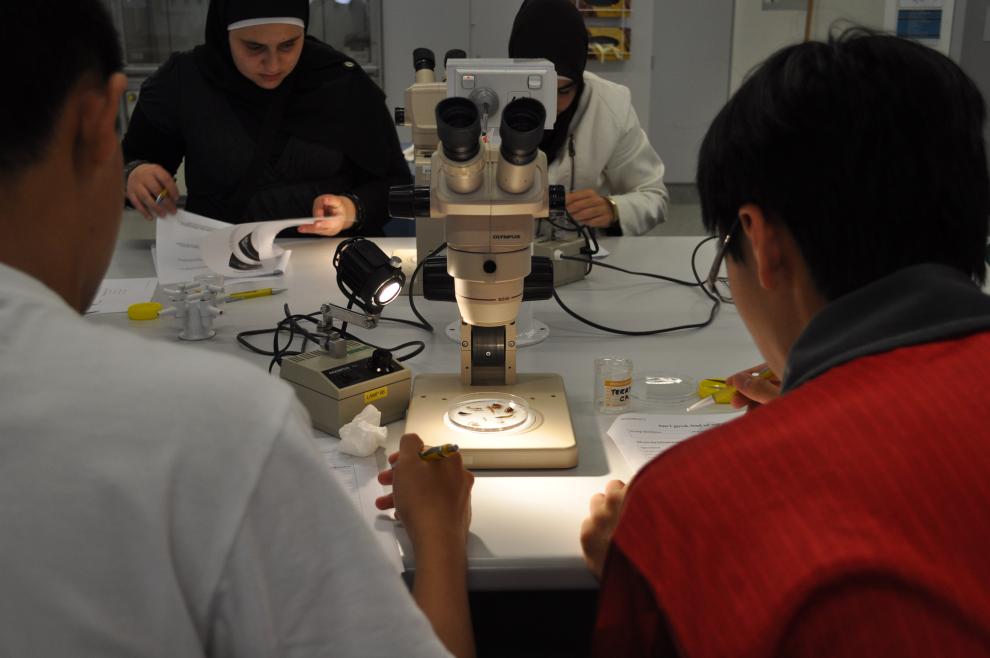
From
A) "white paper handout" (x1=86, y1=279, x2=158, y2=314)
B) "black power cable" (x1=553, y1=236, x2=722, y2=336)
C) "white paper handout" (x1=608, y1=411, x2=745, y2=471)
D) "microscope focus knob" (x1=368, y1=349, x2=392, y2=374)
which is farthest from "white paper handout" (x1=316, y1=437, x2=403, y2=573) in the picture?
"white paper handout" (x1=86, y1=279, x2=158, y2=314)

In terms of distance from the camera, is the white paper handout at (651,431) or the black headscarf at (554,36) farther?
the black headscarf at (554,36)

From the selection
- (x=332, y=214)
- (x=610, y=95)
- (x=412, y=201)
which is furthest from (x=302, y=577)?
(x=610, y=95)

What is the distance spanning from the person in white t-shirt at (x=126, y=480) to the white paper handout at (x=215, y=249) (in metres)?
1.40

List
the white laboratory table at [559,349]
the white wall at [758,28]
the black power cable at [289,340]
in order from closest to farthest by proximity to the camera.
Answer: the white laboratory table at [559,349]
the black power cable at [289,340]
the white wall at [758,28]

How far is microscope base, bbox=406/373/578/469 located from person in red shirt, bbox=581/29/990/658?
14.5 inches

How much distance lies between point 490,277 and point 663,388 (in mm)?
390

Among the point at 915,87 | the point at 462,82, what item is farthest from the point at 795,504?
the point at 462,82

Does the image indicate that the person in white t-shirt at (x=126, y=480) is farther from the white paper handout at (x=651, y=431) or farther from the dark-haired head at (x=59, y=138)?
the white paper handout at (x=651, y=431)

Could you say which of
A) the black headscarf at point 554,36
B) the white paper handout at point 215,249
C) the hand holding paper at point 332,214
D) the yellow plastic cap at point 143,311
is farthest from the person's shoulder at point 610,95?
the yellow plastic cap at point 143,311

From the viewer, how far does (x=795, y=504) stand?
64cm

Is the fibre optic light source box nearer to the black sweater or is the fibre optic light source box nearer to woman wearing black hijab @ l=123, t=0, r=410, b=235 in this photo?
woman wearing black hijab @ l=123, t=0, r=410, b=235

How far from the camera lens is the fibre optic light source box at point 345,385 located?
1315 millimetres

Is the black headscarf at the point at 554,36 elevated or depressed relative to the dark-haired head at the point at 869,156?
elevated

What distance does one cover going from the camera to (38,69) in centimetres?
57
